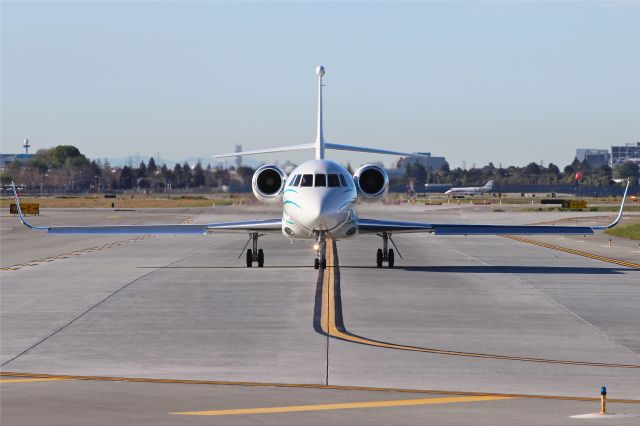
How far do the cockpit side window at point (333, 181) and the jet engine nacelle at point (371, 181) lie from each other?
8.71ft

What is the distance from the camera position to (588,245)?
158 feet

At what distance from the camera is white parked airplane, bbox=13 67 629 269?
29.3 meters

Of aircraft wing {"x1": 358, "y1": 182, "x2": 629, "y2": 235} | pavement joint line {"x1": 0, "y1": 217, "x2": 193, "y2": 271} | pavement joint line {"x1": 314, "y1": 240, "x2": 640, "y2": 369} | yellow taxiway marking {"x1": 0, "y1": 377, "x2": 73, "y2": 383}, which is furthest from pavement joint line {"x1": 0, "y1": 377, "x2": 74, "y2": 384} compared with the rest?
pavement joint line {"x1": 0, "y1": 217, "x2": 193, "y2": 271}

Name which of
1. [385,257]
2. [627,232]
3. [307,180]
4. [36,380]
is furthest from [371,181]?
[627,232]

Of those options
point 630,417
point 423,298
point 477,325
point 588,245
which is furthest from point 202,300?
point 588,245

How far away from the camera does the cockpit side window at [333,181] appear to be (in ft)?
97.3

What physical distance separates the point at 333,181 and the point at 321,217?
1.42 metres

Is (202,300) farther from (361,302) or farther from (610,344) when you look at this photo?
(610,344)

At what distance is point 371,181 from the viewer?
32625mm

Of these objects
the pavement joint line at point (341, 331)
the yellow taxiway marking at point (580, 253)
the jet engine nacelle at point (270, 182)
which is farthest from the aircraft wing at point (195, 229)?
the yellow taxiway marking at point (580, 253)

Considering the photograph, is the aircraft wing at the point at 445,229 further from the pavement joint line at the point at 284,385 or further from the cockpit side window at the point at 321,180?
the pavement joint line at the point at 284,385

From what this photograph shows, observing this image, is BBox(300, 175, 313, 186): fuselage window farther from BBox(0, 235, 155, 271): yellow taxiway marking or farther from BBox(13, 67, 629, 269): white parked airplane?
BBox(0, 235, 155, 271): yellow taxiway marking

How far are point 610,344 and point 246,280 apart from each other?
43.5 ft

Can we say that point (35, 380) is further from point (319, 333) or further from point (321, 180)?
point (321, 180)
